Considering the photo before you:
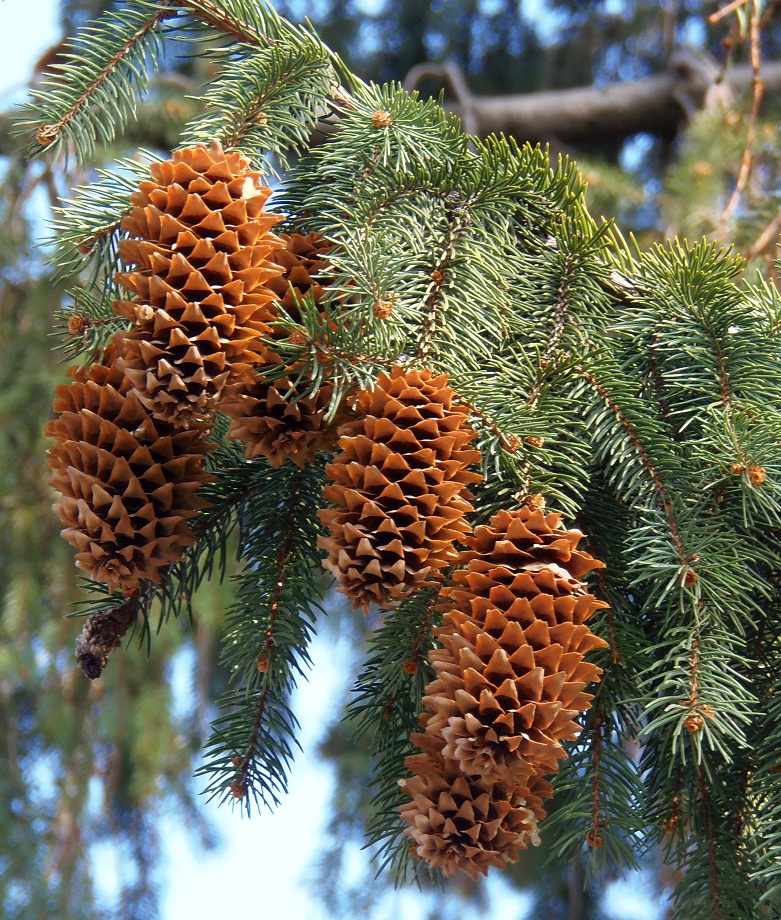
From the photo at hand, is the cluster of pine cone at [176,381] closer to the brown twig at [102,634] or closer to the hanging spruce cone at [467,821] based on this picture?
the brown twig at [102,634]

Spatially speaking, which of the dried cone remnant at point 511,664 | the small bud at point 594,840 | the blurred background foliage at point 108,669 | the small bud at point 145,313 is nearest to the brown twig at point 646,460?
the dried cone remnant at point 511,664

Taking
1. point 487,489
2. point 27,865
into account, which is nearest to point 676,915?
point 487,489

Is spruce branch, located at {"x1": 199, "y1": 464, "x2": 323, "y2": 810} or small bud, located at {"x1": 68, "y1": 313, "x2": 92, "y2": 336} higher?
small bud, located at {"x1": 68, "y1": 313, "x2": 92, "y2": 336}

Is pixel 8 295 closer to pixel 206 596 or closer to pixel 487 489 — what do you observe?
pixel 206 596

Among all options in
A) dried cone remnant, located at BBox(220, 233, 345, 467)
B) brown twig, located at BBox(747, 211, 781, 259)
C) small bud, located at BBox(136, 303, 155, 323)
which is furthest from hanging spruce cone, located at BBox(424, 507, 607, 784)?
brown twig, located at BBox(747, 211, 781, 259)

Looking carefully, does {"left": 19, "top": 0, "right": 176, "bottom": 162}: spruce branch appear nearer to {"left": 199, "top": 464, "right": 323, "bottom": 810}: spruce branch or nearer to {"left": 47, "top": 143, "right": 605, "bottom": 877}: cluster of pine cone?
{"left": 47, "top": 143, "right": 605, "bottom": 877}: cluster of pine cone

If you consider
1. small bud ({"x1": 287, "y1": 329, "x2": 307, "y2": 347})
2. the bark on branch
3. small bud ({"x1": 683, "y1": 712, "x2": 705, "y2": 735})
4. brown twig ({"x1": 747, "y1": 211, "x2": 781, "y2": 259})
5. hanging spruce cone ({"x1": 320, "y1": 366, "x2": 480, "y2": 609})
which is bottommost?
small bud ({"x1": 683, "y1": 712, "x2": 705, "y2": 735})

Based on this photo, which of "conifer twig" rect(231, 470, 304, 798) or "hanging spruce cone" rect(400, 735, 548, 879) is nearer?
"hanging spruce cone" rect(400, 735, 548, 879)

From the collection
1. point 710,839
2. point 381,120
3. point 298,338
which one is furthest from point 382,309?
point 710,839
